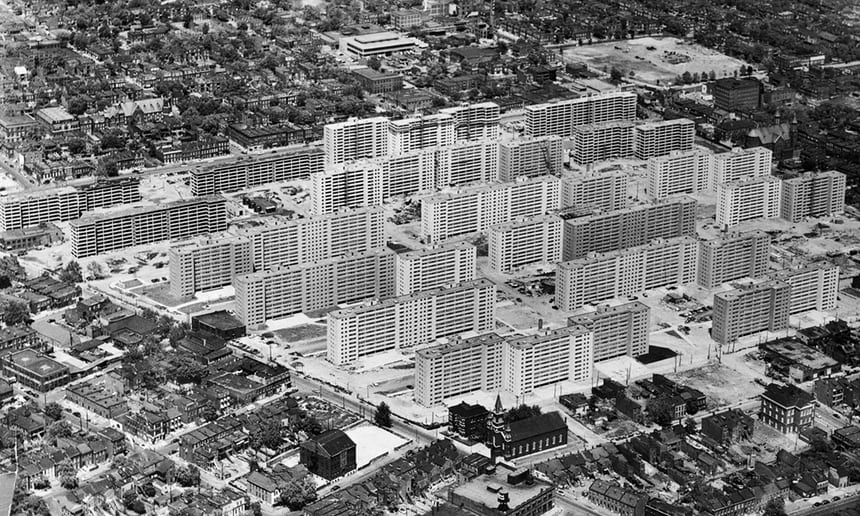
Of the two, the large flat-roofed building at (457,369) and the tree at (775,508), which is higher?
the large flat-roofed building at (457,369)

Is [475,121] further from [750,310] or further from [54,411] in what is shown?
[54,411]

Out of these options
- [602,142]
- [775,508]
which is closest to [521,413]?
[775,508]

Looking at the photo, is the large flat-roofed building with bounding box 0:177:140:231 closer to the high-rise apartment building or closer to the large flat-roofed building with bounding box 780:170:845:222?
the high-rise apartment building

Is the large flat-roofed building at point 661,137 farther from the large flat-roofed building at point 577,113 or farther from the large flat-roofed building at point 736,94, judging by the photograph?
the large flat-roofed building at point 736,94

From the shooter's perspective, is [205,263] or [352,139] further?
[352,139]

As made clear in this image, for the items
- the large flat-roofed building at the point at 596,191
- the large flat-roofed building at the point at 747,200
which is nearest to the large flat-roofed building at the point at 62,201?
the large flat-roofed building at the point at 596,191
